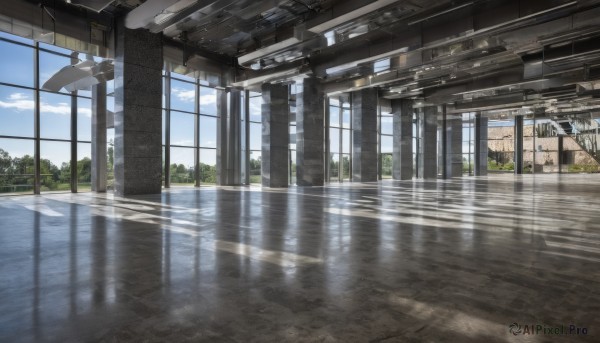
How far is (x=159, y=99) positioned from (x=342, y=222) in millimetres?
12097

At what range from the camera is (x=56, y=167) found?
19.9m

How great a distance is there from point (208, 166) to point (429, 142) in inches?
878

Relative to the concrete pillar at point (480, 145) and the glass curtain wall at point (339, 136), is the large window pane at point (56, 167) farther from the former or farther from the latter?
the concrete pillar at point (480, 145)

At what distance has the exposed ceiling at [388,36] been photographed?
12477mm

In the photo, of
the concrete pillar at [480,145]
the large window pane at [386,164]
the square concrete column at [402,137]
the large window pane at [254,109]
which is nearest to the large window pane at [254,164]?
the large window pane at [254,109]

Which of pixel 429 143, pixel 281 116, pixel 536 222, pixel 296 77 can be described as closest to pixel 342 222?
pixel 536 222

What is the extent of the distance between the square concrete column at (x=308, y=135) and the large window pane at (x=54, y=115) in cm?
1316

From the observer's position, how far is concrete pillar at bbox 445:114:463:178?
3922cm

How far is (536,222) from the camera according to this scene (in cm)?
886

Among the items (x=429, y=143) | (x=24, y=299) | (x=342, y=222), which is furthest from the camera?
(x=429, y=143)

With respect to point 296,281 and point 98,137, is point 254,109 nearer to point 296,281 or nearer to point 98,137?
point 98,137

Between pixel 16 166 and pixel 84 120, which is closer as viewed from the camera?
pixel 16 166

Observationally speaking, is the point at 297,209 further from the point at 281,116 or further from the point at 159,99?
the point at 281,116

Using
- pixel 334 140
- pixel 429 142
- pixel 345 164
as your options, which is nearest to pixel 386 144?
pixel 429 142
